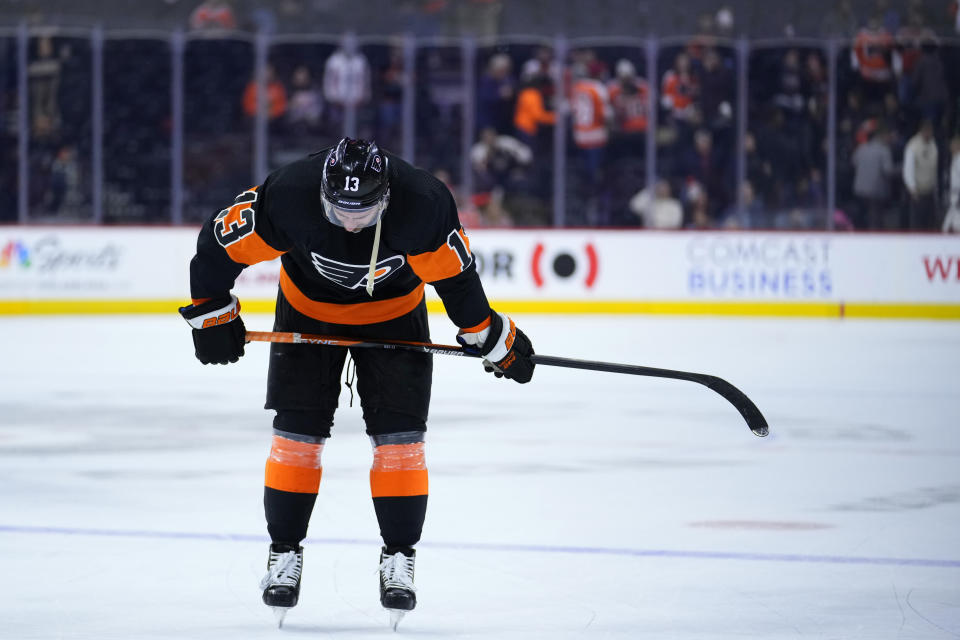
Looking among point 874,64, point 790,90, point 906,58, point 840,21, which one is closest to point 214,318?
point 790,90

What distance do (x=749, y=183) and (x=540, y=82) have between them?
6.20 feet

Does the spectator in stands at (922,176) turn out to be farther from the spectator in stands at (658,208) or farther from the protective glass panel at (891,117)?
the spectator in stands at (658,208)

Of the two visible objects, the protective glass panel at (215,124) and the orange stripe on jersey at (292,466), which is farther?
the protective glass panel at (215,124)

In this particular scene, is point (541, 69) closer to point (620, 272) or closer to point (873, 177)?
point (620, 272)

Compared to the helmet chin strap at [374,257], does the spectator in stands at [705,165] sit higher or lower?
higher

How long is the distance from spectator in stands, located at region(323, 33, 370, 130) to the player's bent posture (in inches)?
368

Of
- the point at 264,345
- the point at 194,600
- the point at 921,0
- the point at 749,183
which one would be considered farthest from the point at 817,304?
the point at 194,600

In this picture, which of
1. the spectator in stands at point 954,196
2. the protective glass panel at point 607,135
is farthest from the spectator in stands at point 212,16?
the spectator in stands at point 954,196

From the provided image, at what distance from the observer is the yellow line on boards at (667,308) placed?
11.7m

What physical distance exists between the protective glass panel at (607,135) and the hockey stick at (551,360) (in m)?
8.62

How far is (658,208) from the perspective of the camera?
1224 cm

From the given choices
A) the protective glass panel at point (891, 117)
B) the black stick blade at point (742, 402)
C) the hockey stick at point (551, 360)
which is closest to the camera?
the hockey stick at point (551, 360)

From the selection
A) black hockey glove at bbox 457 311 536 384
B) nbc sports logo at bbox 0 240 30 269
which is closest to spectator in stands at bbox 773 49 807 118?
nbc sports logo at bbox 0 240 30 269

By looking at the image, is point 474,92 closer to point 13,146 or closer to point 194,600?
point 13,146
